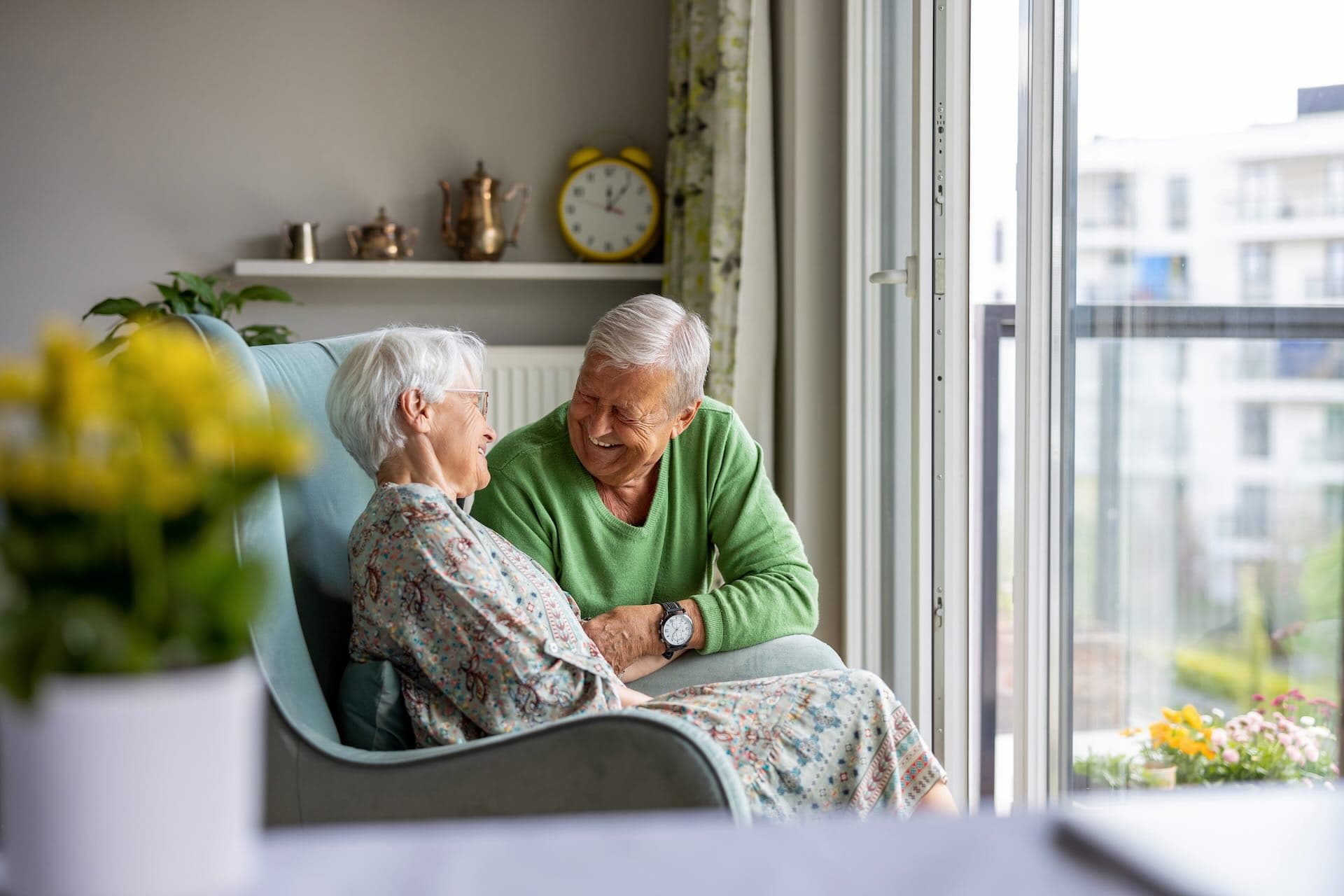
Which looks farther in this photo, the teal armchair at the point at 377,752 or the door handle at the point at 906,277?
the door handle at the point at 906,277

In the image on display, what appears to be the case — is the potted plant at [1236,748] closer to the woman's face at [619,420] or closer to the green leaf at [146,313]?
the woman's face at [619,420]

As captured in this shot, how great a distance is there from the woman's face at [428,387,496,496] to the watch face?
1.28ft

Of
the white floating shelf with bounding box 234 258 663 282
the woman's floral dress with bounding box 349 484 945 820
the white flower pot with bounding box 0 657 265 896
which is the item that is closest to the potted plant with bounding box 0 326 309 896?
the white flower pot with bounding box 0 657 265 896

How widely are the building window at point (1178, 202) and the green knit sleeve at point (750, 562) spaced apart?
790 millimetres

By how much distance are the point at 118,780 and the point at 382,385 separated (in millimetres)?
1198

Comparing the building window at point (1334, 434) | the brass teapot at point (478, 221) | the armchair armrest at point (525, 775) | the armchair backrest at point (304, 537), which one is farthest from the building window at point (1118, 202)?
the brass teapot at point (478, 221)

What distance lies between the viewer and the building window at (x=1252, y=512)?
1.51 metres

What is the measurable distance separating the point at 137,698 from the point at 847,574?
105 inches

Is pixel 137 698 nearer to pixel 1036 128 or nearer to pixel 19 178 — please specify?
pixel 1036 128

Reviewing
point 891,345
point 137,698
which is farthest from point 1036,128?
point 137,698

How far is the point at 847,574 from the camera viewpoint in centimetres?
303

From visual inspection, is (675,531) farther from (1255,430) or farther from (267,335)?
(267,335)

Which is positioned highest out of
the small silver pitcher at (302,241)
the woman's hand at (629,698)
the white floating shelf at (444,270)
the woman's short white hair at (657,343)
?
the small silver pitcher at (302,241)

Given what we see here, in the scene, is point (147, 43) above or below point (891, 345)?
above
